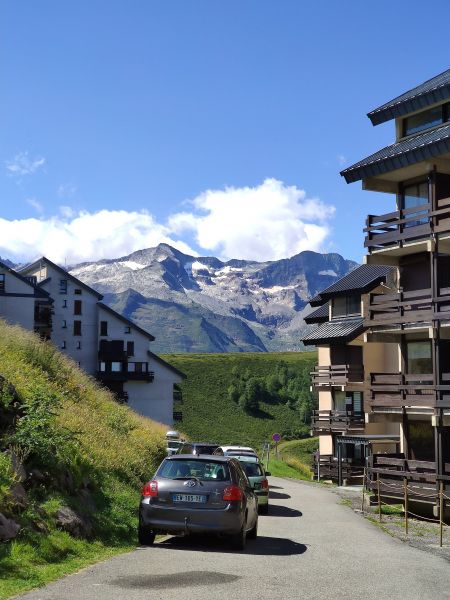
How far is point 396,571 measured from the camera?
37.5 feet

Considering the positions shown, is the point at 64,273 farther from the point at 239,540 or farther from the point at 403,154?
the point at 239,540

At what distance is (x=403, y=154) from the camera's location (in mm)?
26453

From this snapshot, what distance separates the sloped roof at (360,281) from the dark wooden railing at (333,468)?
10.8 meters

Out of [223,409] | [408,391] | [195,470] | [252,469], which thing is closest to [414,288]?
[408,391]

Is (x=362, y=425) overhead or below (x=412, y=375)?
below

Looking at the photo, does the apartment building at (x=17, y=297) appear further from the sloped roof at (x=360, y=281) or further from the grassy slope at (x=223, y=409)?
the grassy slope at (x=223, y=409)

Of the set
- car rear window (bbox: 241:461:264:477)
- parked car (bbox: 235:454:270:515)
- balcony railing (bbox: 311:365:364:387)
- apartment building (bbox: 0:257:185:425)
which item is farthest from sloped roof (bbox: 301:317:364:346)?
apartment building (bbox: 0:257:185:425)

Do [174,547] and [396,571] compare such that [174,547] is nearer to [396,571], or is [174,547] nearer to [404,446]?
[396,571]

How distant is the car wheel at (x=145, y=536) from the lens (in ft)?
42.8

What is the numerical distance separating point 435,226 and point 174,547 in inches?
656

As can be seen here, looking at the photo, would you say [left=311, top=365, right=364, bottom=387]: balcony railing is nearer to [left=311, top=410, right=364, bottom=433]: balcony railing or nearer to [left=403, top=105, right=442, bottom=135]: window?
[left=311, top=410, right=364, bottom=433]: balcony railing

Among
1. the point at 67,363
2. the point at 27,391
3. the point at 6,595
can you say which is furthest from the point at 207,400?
the point at 6,595

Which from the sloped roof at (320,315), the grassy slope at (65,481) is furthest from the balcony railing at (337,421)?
the grassy slope at (65,481)

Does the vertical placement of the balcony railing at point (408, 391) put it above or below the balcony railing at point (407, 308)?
below
